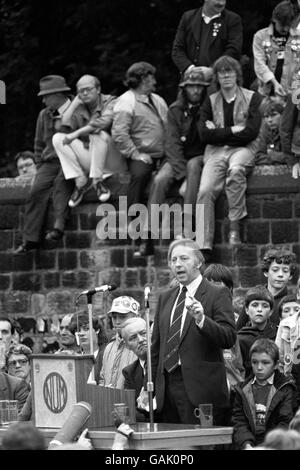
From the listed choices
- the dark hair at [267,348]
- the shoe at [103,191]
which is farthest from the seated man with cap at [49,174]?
the dark hair at [267,348]

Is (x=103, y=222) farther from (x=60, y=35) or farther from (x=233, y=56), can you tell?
(x=60, y=35)

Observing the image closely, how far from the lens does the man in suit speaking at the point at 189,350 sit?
41.2 ft

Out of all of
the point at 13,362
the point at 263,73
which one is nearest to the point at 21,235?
the point at 263,73

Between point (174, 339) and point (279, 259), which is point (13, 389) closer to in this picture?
point (174, 339)

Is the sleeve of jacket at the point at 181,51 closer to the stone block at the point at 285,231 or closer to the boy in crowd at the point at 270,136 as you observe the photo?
the boy in crowd at the point at 270,136

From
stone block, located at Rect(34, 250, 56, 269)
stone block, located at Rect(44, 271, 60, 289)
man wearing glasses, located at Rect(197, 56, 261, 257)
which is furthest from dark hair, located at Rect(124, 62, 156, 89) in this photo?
stone block, located at Rect(44, 271, 60, 289)

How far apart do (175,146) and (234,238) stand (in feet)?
3.66

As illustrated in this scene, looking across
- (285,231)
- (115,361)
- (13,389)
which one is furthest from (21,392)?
(285,231)

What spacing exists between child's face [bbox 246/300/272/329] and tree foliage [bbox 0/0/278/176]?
897 centimetres

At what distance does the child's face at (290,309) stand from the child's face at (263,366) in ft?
4.49

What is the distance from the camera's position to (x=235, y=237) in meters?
18.5

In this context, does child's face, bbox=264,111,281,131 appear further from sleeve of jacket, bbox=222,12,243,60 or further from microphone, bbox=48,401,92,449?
microphone, bbox=48,401,92,449

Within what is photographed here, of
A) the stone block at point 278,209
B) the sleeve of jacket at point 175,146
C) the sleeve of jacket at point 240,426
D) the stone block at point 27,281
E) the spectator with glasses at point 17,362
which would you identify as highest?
the sleeve of jacket at point 175,146

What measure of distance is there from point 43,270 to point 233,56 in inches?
133
